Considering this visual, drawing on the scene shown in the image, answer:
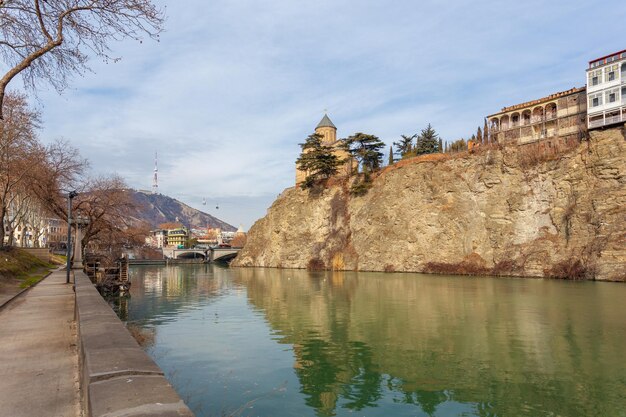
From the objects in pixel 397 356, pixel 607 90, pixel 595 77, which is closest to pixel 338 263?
pixel 607 90

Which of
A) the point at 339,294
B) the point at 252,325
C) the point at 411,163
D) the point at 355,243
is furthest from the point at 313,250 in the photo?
the point at 252,325

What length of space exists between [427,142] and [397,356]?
8638 cm

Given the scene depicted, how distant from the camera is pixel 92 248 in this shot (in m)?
67.2

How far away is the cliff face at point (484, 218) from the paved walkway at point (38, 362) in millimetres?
Result: 53624

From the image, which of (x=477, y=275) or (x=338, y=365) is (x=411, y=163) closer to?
(x=477, y=275)

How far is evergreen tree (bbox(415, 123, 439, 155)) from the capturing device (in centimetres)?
9488

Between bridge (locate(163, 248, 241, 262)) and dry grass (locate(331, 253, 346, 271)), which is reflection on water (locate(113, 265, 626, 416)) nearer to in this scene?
dry grass (locate(331, 253, 346, 271))

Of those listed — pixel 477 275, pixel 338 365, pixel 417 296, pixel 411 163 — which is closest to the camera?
pixel 338 365

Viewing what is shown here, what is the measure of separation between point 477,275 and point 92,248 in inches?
2246

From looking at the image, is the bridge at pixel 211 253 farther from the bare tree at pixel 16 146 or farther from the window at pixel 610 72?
the window at pixel 610 72

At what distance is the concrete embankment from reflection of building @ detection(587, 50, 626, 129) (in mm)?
64293

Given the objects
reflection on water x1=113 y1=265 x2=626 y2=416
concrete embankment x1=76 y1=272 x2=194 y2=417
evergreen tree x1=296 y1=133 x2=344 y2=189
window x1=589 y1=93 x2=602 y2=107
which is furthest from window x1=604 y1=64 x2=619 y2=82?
concrete embankment x1=76 y1=272 x2=194 y2=417

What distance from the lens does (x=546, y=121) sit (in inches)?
2672

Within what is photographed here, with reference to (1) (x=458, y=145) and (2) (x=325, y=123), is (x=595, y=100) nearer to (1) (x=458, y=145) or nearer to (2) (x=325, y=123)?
(1) (x=458, y=145)
